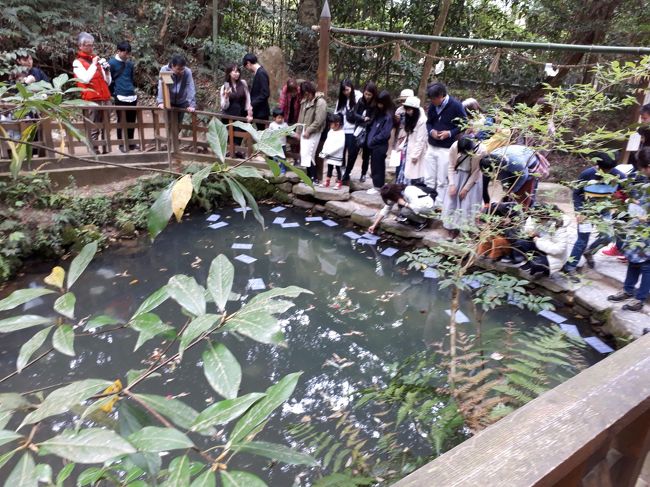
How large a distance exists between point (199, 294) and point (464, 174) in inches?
184

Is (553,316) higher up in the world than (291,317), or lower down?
higher up

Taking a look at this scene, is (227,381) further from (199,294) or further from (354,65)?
(354,65)

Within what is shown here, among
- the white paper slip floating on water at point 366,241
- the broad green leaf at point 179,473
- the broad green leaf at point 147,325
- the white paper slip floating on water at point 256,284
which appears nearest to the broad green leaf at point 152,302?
the broad green leaf at point 147,325

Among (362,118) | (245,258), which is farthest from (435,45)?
(245,258)

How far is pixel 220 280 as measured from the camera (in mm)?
963

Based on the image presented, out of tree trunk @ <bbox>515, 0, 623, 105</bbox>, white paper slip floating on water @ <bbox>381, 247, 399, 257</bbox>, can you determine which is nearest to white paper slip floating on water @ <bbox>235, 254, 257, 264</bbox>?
white paper slip floating on water @ <bbox>381, 247, 399, 257</bbox>

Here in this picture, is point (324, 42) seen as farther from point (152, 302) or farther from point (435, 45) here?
point (152, 302)

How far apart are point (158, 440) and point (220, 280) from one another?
0.34m

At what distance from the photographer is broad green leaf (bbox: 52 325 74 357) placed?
2.78ft

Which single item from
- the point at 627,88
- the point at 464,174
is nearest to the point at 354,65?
the point at 627,88

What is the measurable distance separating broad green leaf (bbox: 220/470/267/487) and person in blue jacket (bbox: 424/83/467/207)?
480 centimetres

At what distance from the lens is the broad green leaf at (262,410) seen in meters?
0.73

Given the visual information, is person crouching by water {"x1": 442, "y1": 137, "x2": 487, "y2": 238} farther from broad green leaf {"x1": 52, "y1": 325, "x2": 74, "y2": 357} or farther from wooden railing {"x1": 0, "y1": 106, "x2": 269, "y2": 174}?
broad green leaf {"x1": 52, "y1": 325, "x2": 74, "y2": 357}

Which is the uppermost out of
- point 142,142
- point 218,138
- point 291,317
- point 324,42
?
point 324,42
